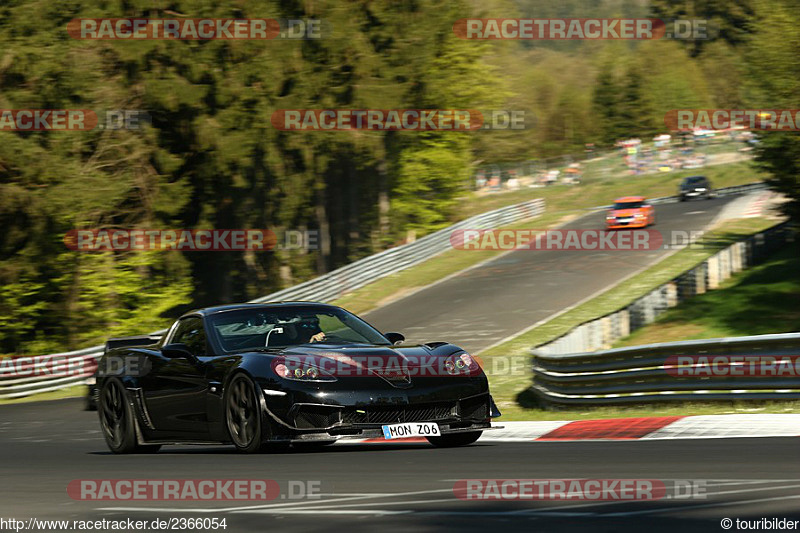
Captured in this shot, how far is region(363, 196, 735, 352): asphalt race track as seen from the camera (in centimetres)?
2833

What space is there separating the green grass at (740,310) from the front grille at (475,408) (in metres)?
13.7

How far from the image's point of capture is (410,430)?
9453mm

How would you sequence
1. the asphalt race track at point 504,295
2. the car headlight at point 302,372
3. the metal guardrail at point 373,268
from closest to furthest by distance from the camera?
the car headlight at point 302,372 < the asphalt race track at point 504,295 < the metal guardrail at point 373,268

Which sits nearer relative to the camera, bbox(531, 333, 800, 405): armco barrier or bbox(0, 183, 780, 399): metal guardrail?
bbox(531, 333, 800, 405): armco barrier

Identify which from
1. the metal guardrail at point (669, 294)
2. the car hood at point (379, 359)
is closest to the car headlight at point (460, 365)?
the car hood at point (379, 359)

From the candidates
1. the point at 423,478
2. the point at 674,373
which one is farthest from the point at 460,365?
the point at 674,373

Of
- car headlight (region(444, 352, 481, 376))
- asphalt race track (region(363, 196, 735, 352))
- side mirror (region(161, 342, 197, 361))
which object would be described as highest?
side mirror (region(161, 342, 197, 361))

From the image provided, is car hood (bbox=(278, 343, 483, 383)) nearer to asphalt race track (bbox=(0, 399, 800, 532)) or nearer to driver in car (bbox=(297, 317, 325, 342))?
driver in car (bbox=(297, 317, 325, 342))

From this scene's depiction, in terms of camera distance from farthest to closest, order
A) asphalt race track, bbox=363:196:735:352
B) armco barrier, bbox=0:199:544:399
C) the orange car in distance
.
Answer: the orange car in distance < armco barrier, bbox=0:199:544:399 < asphalt race track, bbox=363:196:735:352

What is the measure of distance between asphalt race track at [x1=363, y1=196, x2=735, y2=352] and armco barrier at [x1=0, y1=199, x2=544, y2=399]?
213 centimetres

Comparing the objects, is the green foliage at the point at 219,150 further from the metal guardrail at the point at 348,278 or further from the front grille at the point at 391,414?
the front grille at the point at 391,414

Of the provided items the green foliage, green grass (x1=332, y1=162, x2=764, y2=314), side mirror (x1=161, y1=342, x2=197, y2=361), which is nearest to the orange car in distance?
green grass (x1=332, y1=162, x2=764, y2=314)

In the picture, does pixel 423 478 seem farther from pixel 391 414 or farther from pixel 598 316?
pixel 598 316

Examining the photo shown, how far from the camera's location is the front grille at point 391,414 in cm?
940
